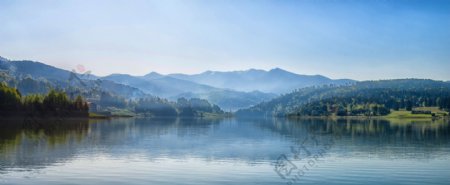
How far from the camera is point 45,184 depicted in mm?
47344

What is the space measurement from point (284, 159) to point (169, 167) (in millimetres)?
21665

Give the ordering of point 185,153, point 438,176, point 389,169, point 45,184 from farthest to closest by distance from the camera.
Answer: point 185,153 < point 389,169 < point 438,176 < point 45,184

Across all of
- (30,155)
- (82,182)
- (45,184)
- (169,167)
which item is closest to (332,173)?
(169,167)

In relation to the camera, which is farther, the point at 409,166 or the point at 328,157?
the point at 328,157

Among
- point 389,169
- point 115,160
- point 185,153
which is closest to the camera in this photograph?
point 389,169

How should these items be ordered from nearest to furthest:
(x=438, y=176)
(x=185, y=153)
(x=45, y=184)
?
1. (x=45, y=184)
2. (x=438, y=176)
3. (x=185, y=153)

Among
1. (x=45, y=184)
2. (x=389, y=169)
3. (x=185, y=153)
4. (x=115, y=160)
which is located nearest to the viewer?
(x=45, y=184)

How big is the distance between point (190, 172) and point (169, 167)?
17.5 feet

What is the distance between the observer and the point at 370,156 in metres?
78.1

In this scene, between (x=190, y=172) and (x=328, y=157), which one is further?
(x=328, y=157)

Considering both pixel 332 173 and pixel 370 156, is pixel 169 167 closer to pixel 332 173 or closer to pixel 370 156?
pixel 332 173

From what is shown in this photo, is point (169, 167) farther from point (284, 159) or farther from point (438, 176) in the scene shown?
point (438, 176)

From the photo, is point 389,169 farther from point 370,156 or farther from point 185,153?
point 185,153

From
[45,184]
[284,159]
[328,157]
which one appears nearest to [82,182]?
[45,184]
